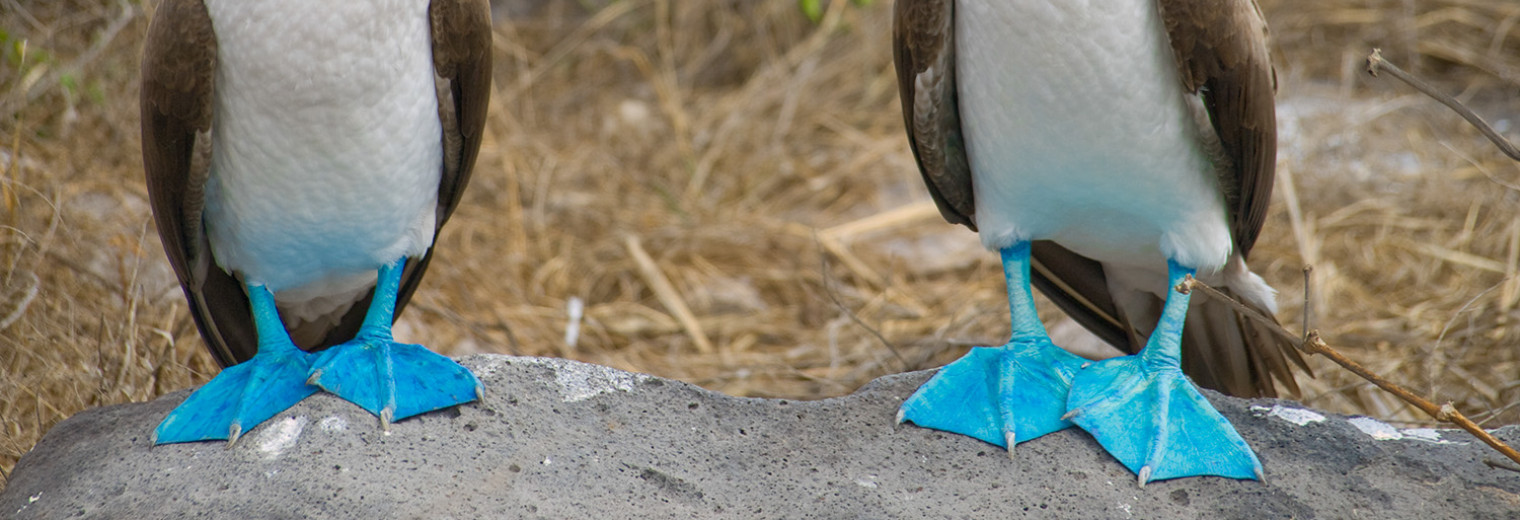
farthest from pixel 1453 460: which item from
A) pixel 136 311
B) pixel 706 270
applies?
pixel 706 270

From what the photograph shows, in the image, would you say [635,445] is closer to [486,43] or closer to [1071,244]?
[486,43]

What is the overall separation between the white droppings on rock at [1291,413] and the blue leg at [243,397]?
5.98 feet

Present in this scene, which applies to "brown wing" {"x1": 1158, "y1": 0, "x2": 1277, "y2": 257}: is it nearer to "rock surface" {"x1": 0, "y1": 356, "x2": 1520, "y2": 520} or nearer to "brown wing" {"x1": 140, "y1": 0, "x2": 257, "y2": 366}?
"rock surface" {"x1": 0, "y1": 356, "x2": 1520, "y2": 520}

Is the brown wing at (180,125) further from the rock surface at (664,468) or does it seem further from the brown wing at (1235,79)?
the brown wing at (1235,79)

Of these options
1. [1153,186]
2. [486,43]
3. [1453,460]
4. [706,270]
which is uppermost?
[486,43]

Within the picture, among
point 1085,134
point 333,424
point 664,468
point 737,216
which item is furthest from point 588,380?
point 737,216

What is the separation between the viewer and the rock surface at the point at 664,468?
6.80 ft

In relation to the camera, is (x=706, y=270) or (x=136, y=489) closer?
(x=136, y=489)

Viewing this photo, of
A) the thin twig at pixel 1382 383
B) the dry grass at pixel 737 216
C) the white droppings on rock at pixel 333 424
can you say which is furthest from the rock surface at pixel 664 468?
the dry grass at pixel 737 216

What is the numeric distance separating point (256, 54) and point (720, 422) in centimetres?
107

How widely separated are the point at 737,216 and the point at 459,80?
2.96 metres

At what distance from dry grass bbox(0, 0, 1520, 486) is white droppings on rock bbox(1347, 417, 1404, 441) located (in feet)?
1.62

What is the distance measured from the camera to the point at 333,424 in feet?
7.24

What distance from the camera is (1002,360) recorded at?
2.61 m
